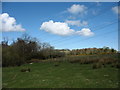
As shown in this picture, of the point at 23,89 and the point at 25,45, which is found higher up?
the point at 25,45

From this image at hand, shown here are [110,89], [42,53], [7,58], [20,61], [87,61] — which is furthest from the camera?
[42,53]

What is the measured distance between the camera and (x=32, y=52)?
62.2 meters

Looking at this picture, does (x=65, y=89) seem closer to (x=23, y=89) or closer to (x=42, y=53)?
(x=23, y=89)

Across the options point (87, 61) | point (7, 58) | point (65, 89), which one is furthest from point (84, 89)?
point (7, 58)

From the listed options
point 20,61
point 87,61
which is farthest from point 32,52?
point 87,61

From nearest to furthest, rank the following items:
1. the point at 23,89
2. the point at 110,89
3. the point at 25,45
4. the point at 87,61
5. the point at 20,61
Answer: the point at 110,89 < the point at 23,89 < the point at 87,61 < the point at 20,61 < the point at 25,45

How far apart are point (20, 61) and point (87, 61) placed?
17925 millimetres

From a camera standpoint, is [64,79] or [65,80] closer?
[65,80]

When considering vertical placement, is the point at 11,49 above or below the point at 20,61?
above

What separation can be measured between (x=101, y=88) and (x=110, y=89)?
18.9 inches

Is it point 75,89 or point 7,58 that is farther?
point 7,58

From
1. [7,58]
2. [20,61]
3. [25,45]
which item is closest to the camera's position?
[7,58]

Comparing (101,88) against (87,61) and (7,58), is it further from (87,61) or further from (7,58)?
(7,58)

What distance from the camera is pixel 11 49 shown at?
1503 inches
